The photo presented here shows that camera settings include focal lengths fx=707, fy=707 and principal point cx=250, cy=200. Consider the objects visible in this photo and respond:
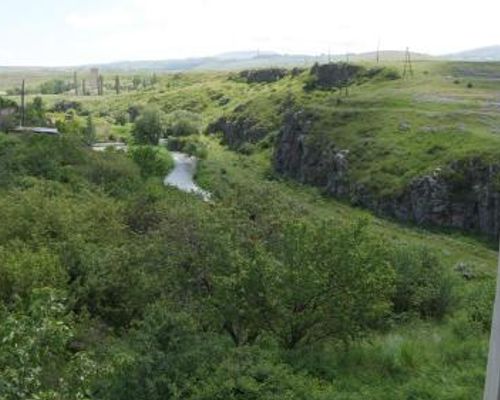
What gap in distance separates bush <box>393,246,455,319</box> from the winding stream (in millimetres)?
51901

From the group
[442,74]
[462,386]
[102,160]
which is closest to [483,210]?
[102,160]

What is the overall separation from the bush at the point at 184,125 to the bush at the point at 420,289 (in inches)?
4243

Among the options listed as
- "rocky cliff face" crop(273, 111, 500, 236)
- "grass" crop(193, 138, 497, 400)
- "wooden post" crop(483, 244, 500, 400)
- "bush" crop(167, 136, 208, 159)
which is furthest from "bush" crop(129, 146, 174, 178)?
"wooden post" crop(483, 244, 500, 400)

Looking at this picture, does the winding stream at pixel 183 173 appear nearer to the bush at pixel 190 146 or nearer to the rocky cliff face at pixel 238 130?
the bush at pixel 190 146

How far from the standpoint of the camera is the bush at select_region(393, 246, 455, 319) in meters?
29.9

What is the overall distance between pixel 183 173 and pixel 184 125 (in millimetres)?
39150

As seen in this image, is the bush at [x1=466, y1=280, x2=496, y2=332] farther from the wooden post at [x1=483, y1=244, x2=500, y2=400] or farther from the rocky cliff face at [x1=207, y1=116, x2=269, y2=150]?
the rocky cliff face at [x1=207, y1=116, x2=269, y2=150]

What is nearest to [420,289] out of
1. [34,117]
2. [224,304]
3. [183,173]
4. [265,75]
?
[224,304]

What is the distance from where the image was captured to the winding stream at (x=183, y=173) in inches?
3487

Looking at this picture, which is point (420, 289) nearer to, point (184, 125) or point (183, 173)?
point (183, 173)

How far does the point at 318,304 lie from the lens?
2241cm

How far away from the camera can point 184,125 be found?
137375mm

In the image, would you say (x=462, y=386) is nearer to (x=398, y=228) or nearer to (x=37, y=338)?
(x=37, y=338)

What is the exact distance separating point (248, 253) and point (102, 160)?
3957 cm
